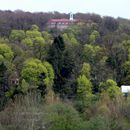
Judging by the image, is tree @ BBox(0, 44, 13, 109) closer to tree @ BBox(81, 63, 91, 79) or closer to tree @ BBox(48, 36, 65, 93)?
tree @ BBox(48, 36, 65, 93)

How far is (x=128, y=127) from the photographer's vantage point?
18.5m

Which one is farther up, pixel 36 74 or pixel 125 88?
pixel 36 74

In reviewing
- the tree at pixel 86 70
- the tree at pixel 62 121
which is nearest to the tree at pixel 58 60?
the tree at pixel 86 70

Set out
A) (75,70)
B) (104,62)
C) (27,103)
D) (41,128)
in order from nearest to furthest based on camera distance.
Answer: (41,128) → (27,103) → (75,70) → (104,62)

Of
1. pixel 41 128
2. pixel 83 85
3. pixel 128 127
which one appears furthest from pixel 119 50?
pixel 41 128

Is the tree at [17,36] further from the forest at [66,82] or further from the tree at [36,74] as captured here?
the tree at [36,74]

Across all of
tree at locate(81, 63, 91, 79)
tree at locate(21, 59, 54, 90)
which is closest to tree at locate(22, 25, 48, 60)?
tree at locate(81, 63, 91, 79)

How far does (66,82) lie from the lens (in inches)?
965

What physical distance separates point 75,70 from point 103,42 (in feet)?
22.6

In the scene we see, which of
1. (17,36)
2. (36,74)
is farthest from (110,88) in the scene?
(17,36)

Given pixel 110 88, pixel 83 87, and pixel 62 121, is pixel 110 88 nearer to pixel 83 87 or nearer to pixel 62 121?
pixel 83 87

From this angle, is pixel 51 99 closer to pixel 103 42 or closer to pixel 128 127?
pixel 128 127

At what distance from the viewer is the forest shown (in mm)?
16750

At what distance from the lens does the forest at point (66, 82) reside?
16750 millimetres
